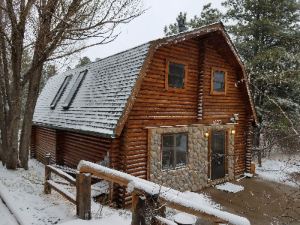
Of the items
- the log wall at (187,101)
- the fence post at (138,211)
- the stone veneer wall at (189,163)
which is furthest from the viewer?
the stone veneer wall at (189,163)

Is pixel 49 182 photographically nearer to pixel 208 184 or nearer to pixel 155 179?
pixel 155 179

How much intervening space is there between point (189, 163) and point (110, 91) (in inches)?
178

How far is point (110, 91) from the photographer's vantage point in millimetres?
11648

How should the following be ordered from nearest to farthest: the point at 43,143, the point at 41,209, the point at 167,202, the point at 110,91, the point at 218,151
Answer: the point at 167,202 → the point at 41,209 → the point at 110,91 → the point at 218,151 → the point at 43,143

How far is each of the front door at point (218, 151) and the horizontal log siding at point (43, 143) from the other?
25.0 ft

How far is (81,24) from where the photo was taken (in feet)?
36.4

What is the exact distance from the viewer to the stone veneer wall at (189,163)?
11711 mm

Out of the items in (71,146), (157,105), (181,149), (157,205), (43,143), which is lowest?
(43,143)

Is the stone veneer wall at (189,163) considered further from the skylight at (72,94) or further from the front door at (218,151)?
the skylight at (72,94)

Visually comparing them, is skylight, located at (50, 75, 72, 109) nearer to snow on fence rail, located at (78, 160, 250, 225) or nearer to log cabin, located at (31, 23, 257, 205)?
log cabin, located at (31, 23, 257, 205)

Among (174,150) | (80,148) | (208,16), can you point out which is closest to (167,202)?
(174,150)

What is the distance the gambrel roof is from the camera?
1026cm

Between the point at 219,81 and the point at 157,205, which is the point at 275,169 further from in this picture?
the point at 157,205

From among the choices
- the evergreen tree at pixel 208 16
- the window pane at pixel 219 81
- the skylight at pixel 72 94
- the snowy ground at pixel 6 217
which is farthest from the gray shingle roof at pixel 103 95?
the evergreen tree at pixel 208 16
